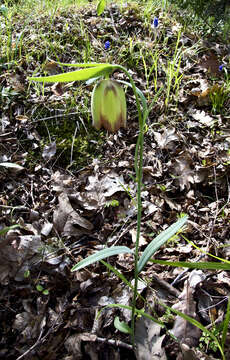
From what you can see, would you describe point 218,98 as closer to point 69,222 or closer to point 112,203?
point 112,203

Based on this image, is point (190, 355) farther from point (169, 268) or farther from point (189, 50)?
point (189, 50)

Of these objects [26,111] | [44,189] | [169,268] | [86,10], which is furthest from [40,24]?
[169,268]

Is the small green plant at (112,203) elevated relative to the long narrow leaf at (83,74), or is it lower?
lower

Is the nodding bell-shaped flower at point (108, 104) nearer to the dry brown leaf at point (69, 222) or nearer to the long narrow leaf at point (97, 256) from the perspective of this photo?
the long narrow leaf at point (97, 256)

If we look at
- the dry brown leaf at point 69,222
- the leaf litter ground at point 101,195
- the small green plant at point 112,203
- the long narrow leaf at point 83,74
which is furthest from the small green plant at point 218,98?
the long narrow leaf at point 83,74

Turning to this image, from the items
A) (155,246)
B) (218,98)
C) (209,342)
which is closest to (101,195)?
(155,246)
